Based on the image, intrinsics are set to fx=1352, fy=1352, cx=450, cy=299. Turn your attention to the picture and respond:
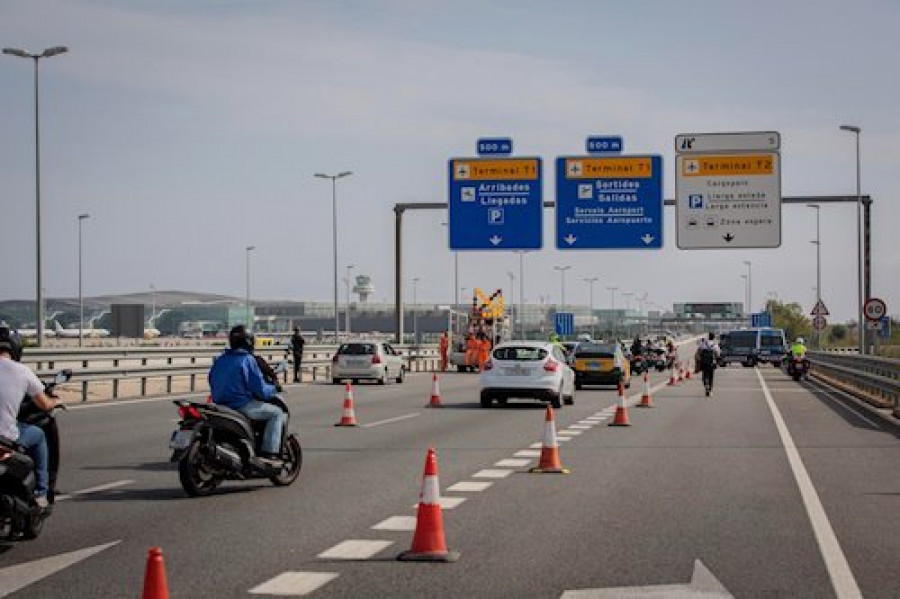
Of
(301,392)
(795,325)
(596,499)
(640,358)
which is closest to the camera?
(596,499)

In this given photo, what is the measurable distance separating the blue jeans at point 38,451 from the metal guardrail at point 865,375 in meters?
20.1

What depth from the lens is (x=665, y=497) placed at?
41.9ft

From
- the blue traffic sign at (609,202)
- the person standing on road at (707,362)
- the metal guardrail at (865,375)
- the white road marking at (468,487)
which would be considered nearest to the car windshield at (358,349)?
the blue traffic sign at (609,202)

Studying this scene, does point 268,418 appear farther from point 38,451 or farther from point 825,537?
point 825,537

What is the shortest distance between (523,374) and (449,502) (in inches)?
663

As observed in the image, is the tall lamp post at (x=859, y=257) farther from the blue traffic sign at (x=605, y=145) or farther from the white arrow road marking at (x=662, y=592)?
the white arrow road marking at (x=662, y=592)

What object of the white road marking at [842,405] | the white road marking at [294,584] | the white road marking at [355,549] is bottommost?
the white road marking at [842,405]

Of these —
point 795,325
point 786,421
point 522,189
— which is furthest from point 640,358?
point 795,325

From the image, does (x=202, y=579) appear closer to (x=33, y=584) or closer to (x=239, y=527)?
(x=33, y=584)

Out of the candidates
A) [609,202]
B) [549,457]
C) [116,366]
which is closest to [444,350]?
[609,202]

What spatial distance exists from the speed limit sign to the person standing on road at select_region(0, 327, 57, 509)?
35372 mm

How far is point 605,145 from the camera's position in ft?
140

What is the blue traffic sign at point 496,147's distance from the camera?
4347 centimetres

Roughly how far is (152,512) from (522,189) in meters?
32.5
